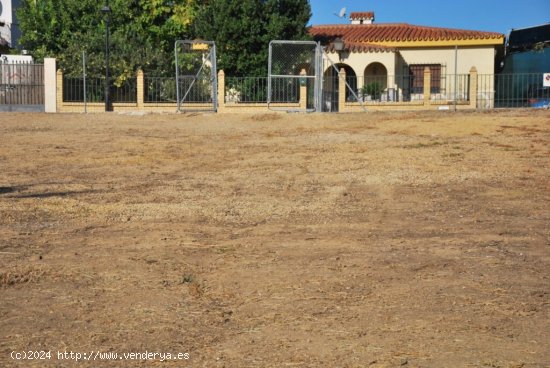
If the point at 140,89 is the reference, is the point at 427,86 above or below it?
above

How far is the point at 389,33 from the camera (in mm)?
38906

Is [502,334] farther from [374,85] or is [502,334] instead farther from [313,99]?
[374,85]

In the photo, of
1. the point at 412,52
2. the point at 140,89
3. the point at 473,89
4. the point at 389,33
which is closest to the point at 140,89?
the point at 140,89

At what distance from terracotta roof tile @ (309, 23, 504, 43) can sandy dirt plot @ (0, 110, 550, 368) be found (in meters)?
20.8

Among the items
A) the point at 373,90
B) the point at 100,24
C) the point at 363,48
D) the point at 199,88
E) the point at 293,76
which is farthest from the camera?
the point at 363,48

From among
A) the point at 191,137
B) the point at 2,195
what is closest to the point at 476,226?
the point at 2,195

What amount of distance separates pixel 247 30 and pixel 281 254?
24.8m

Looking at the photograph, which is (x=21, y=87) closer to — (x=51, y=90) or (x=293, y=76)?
(x=51, y=90)

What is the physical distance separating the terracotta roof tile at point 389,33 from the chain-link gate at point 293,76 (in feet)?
34.4

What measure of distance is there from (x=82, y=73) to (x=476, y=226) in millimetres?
23054

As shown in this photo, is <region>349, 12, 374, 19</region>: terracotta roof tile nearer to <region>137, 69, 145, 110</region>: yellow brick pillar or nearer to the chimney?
the chimney

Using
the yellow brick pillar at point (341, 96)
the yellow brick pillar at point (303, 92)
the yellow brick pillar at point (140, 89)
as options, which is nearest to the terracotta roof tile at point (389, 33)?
the yellow brick pillar at point (341, 96)

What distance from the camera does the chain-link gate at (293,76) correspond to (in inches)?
1002

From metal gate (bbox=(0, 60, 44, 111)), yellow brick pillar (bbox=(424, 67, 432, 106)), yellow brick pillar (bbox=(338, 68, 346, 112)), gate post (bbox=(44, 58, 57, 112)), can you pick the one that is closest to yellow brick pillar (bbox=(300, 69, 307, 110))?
yellow brick pillar (bbox=(338, 68, 346, 112))
